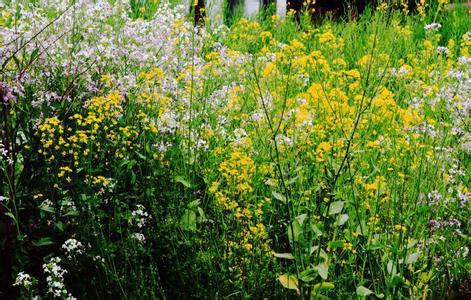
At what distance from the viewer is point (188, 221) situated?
2.73 meters

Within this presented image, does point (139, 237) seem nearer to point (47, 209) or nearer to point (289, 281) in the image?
point (47, 209)

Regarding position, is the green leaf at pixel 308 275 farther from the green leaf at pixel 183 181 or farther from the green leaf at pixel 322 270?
the green leaf at pixel 183 181

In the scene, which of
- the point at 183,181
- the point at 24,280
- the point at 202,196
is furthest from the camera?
the point at 202,196

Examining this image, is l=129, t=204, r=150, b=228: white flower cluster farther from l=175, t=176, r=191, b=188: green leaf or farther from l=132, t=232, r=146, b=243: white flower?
l=175, t=176, r=191, b=188: green leaf

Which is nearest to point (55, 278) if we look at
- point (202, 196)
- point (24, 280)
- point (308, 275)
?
point (24, 280)

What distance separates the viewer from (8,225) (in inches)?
107

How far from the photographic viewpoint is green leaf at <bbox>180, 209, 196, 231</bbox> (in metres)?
2.70

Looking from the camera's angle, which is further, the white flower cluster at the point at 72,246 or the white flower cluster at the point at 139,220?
the white flower cluster at the point at 139,220

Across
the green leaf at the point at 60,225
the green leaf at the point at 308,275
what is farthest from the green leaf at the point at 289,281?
the green leaf at the point at 60,225

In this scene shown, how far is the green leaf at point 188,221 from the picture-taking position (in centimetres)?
270

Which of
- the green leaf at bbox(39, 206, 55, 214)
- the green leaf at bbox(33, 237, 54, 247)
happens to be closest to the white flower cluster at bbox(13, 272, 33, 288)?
the green leaf at bbox(33, 237, 54, 247)

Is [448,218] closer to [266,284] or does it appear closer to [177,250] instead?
[266,284]

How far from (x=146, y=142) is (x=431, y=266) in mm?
1552

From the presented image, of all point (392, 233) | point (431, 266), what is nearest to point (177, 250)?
point (392, 233)
